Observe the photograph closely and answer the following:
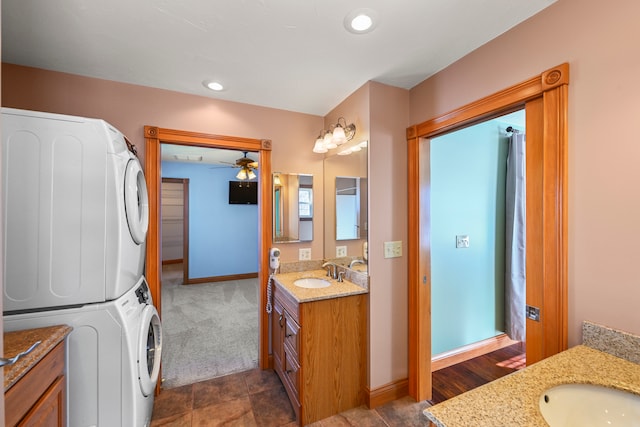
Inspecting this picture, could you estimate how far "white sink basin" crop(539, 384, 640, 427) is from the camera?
0.86m

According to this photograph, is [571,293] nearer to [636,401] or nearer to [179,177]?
[636,401]

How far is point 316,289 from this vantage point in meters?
1.97

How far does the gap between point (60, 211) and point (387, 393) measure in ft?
7.55

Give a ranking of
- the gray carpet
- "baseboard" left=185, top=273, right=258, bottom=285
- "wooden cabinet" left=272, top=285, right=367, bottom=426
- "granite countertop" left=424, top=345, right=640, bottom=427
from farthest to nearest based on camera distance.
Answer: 1. "baseboard" left=185, top=273, right=258, bottom=285
2. the gray carpet
3. "wooden cabinet" left=272, top=285, right=367, bottom=426
4. "granite countertop" left=424, top=345, right=640, bottom=427

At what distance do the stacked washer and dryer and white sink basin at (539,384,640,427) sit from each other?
5.96 ft

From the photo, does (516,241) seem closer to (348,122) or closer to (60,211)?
(348,122)

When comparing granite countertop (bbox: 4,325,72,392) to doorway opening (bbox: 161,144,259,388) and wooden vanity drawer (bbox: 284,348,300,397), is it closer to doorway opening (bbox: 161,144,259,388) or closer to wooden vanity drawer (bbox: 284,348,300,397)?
wooden vanity drawer (bbox: 284,348,300,397)

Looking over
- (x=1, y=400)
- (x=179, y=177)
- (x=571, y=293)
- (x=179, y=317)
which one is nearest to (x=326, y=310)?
(x=571, y=293)

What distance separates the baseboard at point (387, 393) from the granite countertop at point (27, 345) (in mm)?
1841

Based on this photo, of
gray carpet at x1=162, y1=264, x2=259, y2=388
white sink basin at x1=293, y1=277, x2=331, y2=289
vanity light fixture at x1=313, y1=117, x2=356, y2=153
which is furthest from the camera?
gray carpet at x1=162, y1=264, x2=259, y2=388

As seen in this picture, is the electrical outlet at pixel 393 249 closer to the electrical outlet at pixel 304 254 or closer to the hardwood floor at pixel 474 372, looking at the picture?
the electrical outlet at pixel 304 254

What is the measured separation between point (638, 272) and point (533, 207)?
444 millimetres

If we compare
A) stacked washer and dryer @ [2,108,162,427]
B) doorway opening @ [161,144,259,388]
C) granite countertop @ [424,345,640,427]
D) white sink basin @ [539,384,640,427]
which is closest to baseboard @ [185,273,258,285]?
doorway opening @ [161,144,259,388]

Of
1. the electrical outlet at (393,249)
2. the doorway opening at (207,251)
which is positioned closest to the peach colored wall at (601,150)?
the electrical outlet at (393,249)
